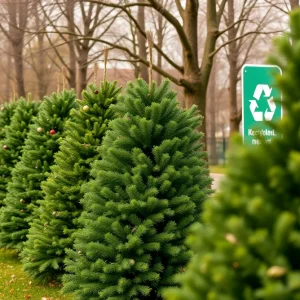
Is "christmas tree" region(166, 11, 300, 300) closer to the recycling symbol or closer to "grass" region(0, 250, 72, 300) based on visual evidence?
the recycling symbol

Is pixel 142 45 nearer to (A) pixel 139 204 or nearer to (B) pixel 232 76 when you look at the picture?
(B) pixel 232 76

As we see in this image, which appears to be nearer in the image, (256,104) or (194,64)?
(256,104)

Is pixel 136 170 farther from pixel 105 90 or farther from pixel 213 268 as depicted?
pixel 213 268

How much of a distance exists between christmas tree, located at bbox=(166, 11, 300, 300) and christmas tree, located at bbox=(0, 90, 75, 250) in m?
6.77

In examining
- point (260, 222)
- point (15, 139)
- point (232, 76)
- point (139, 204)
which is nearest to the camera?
point (260, 222)

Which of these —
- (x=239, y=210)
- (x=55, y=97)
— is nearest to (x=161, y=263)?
(x=239, y=210)

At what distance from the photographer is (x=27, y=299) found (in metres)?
7.14

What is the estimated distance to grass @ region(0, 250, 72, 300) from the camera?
23.8 ft

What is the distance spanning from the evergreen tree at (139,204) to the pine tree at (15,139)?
533 centimetres

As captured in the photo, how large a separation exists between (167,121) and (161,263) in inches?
50.5

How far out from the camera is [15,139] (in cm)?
1058

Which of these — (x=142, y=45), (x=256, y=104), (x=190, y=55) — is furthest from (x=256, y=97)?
(x=142, y=45)

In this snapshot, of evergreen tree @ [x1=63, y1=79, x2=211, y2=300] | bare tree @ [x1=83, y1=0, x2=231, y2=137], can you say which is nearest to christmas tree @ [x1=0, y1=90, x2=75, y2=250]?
evergreen tree @ [x1=63, y1=79, x2=211, y2=300]

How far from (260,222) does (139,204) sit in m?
3.19
